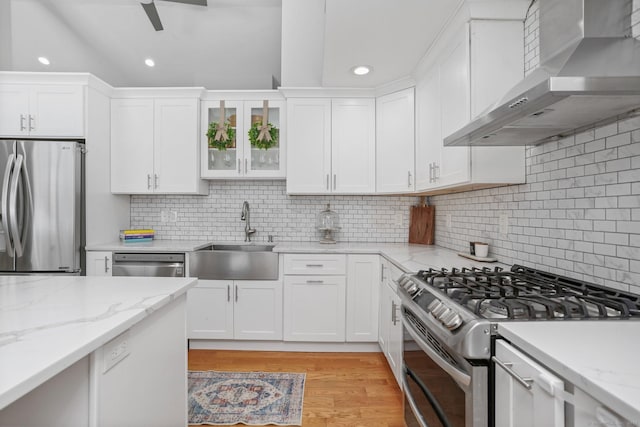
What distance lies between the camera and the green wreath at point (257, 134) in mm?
3326

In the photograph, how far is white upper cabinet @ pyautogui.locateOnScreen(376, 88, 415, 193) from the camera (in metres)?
3.02

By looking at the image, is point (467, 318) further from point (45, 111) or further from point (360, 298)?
point (45, 111)

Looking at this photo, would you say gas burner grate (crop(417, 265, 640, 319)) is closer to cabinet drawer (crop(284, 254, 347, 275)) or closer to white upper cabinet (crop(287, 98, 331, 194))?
cabinet drawer (crop(284, 254, 347, 275))

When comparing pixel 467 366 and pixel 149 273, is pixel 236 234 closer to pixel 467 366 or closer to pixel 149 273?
pixel 149 273

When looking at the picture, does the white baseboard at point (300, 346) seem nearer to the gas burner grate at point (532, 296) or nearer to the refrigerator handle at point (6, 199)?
the gas burner grate at point (532, 296)

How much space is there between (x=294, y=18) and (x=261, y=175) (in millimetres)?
1443

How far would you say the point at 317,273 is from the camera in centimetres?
303

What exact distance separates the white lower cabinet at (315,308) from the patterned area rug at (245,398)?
1.52 feet

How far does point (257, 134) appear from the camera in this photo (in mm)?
3340

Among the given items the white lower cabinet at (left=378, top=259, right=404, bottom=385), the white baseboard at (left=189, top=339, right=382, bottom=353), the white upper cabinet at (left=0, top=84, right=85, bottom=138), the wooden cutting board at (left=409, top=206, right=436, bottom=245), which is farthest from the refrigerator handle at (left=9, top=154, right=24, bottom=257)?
the wooden cutting board at (left=409, top=206, right=436, bottom=245)

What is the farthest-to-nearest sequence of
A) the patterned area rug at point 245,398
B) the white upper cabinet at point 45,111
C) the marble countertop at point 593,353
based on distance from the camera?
the white upper cabinet at point 45,111 < the patterned area rug at point 245,398 < the marble countertop at point 593,353

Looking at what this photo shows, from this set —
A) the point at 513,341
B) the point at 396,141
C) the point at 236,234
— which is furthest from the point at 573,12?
the point at 236,234

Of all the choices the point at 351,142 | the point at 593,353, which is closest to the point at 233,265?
the point at 351,142

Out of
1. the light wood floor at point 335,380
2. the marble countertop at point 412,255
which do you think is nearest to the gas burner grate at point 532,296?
the marble countertop at point 412,255
